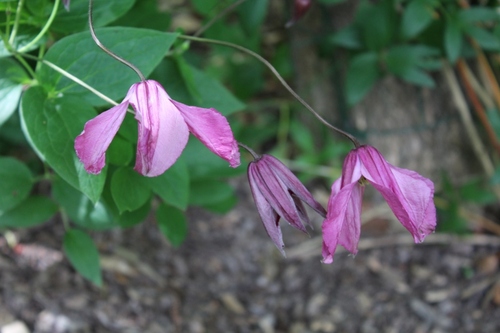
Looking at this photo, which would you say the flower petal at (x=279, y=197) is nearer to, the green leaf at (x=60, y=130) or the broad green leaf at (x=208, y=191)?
the green leaf at (x=60, y=130)

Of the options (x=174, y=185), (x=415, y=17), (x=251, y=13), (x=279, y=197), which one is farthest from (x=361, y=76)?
(x=279, y=197)

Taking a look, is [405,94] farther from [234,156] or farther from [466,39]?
[234,156]

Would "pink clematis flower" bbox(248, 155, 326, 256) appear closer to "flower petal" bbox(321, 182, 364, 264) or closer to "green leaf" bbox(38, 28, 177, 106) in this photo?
"flower petal" bbox(321, 182, 364, 264)

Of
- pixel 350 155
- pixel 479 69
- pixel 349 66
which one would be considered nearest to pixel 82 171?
pixel 350 155

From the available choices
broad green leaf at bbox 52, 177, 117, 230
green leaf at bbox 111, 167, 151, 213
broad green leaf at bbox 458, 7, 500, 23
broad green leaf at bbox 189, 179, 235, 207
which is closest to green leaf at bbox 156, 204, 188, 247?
broad green leaf at bbox 189, 179, 235, 207

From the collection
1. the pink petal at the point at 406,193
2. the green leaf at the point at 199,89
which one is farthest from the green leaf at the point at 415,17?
the pink petal at the point at 406,193

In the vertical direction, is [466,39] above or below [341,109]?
above
